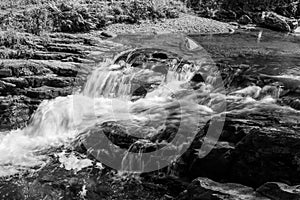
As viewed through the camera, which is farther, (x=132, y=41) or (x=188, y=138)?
(x=132, y=41)

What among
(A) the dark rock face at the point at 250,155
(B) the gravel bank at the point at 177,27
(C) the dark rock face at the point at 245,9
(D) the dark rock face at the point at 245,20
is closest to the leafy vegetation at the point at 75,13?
(B) the gravel bank at the point at 177,27

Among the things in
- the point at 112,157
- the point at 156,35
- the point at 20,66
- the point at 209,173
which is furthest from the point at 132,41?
the point at 209,173

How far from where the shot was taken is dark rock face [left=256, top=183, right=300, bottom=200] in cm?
493

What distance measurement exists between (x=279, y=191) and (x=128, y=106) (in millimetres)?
5746

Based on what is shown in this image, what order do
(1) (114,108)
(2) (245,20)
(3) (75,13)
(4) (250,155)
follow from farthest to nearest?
(2) (245,20) → (3) (75,13) → (1) (114,108) → (4) (250,155)

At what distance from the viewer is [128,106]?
10250 mm

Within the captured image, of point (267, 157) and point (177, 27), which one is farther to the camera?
point (177, 27)

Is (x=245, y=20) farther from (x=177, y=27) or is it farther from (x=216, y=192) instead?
(x=216, y=192)

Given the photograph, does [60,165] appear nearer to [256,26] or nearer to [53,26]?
[53,26]

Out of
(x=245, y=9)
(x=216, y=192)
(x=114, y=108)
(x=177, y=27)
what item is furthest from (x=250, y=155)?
(x=245, y=9)

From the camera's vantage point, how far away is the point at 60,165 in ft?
25.7

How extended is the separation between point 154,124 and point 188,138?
1.54 meters

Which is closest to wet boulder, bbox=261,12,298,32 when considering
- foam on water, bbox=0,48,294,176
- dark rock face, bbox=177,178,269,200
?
foam on water, bbox=0,48,294,176

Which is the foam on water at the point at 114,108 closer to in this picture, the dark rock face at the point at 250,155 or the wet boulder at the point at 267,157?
the dark rock face at the point at 250,155
